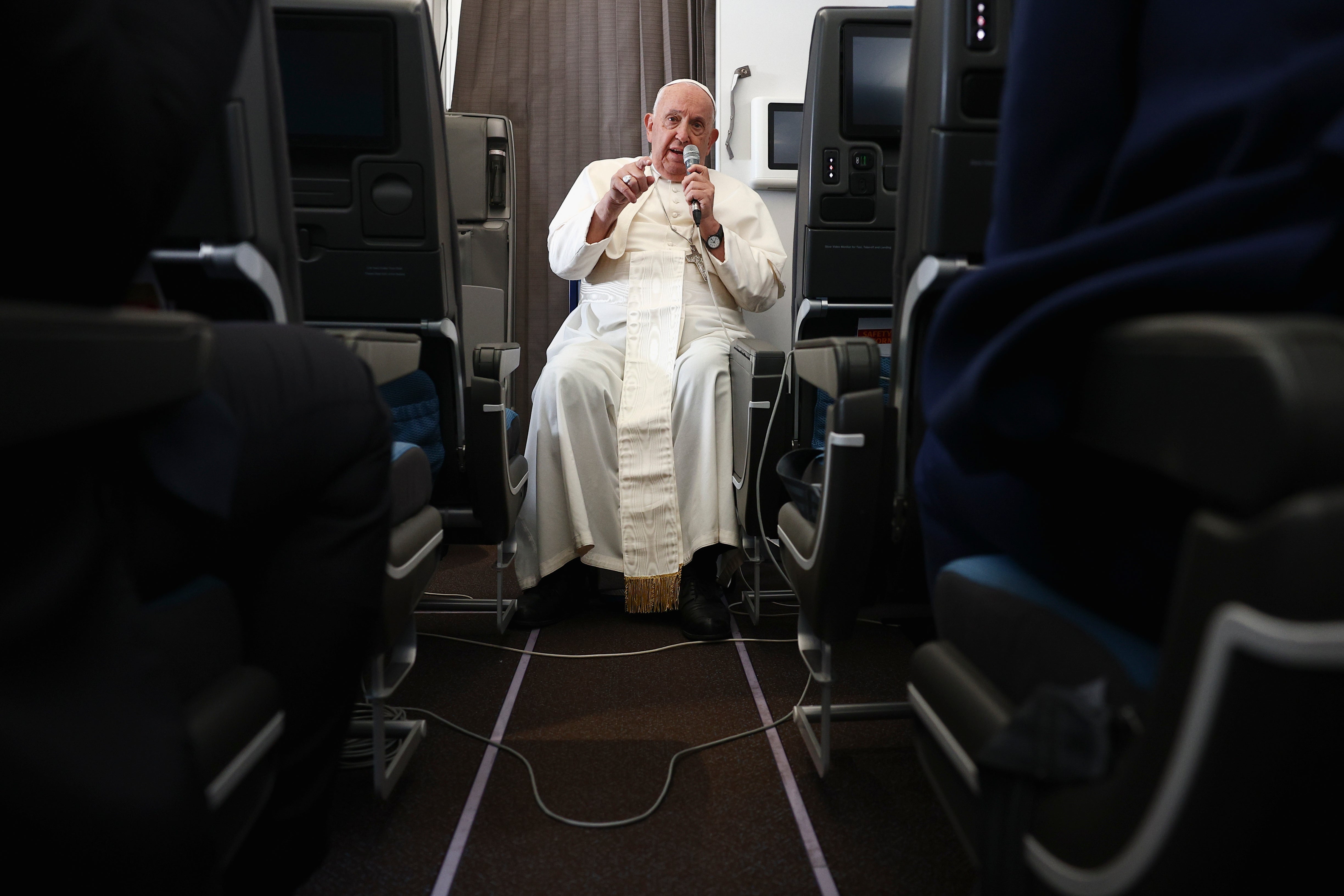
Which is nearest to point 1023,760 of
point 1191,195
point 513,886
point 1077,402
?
point 1077,402

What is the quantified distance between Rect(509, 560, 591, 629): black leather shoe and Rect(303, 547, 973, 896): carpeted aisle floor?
7.4 inches

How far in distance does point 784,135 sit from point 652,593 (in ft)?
6.01

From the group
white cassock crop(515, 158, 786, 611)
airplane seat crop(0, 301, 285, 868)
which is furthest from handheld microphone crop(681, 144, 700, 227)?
airplane seat crop(0, 301, 285, 868)

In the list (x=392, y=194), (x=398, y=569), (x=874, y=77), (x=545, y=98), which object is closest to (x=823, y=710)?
(x=398, y=569)

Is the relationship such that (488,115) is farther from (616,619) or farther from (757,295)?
(616,619)

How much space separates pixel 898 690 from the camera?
1.49 m

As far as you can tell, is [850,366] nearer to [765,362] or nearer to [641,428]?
[765,362]

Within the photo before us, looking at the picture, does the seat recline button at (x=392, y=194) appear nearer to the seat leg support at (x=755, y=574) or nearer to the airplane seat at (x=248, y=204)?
the airplane seat at (x=248, y=204)

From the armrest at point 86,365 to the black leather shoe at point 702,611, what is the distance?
4.77ft

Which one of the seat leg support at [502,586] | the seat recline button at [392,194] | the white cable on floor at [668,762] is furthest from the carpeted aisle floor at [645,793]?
the seat recline button at [392,194]

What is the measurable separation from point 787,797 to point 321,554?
79 centimetres

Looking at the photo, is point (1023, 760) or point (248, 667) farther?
point (248, 667)

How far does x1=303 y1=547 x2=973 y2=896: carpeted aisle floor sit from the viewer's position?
0.95m

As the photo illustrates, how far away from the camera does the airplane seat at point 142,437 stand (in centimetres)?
37
